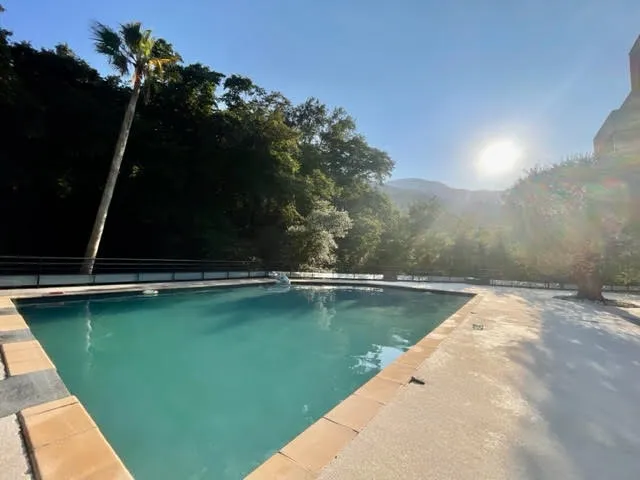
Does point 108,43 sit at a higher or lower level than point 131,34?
lower

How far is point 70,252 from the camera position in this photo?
1324 centimetres

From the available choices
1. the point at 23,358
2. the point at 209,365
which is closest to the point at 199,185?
the point at 209,365

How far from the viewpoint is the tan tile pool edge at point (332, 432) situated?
181 cm

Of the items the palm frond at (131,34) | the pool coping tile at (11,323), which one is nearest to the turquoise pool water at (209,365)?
the pool coping tile at (11,323)

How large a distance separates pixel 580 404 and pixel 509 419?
839mm

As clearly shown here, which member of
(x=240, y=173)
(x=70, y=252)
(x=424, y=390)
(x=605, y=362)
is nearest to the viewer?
(x=424, y=390)

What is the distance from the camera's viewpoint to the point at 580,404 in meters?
2.74

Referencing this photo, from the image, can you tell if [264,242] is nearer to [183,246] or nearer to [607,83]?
[183,246]

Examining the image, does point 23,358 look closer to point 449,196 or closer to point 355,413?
point 355,413

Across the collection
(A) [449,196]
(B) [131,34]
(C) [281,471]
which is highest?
(A) [449,196]

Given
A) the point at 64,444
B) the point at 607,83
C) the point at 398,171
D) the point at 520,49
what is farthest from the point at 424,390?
the point at 398,171

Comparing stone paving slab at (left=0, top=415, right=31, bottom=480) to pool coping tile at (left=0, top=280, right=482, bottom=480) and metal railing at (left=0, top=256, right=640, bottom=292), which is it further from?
metal railing at (left=0, top=256, right=640, bottom=292)

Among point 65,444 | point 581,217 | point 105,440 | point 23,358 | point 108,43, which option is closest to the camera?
point 65,444

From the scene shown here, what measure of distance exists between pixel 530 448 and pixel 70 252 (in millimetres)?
15882
